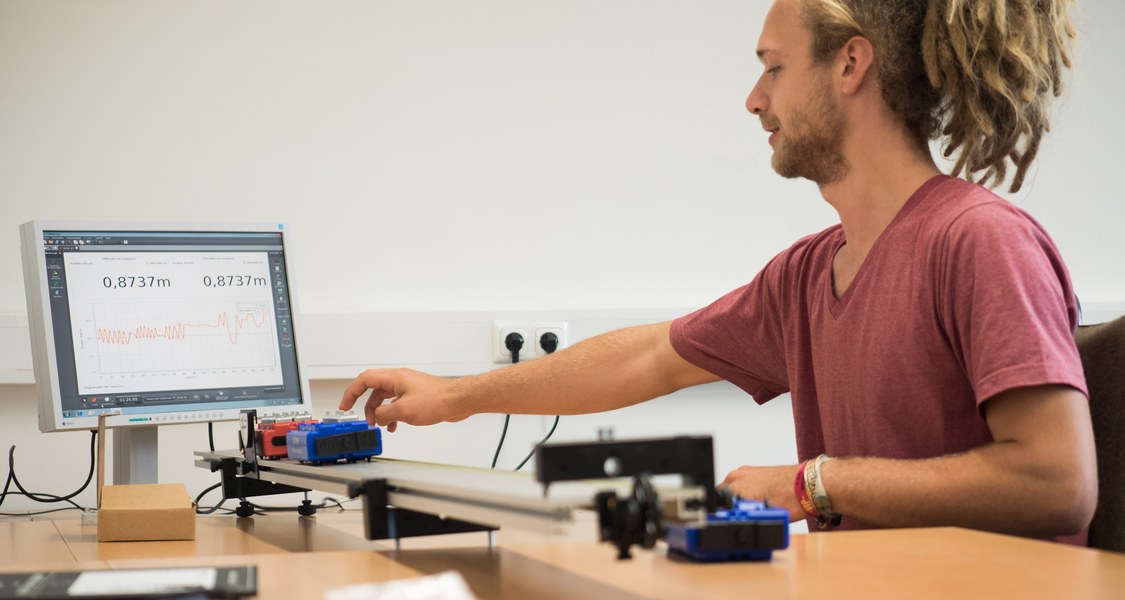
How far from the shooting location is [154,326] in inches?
69.4

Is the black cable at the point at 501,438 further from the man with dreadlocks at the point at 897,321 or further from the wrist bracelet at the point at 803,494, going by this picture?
the wrist bracelet at the point at 803,494

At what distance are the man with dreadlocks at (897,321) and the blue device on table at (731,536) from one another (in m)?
0.30

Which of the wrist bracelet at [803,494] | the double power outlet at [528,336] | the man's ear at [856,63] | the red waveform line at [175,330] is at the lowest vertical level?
the wrist bracelet at [803,494]

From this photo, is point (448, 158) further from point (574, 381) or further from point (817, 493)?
point (817, 493)

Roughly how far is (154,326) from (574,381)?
2.27ft

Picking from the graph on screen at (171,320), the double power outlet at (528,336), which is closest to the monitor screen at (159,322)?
the graph on screen at (171,320)

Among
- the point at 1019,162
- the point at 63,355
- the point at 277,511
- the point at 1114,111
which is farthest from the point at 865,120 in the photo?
the point at 1114,111

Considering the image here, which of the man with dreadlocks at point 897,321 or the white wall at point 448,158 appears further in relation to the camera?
the white wall at point 448,158

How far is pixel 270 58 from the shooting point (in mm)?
2371

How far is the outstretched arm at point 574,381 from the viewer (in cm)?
172

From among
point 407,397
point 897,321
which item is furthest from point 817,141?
point 407,397

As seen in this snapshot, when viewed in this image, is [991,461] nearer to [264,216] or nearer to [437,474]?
[437,474]

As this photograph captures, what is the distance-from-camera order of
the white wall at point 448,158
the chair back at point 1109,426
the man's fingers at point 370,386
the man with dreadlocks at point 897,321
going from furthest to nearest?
the white wall at point 448,158 < the man's fingers at point 370,386 < the chair back at point 1109,426 < the man with dreadlocks at point 897,321

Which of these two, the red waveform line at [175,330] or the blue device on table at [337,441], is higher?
the red waveform line at [175,330]
